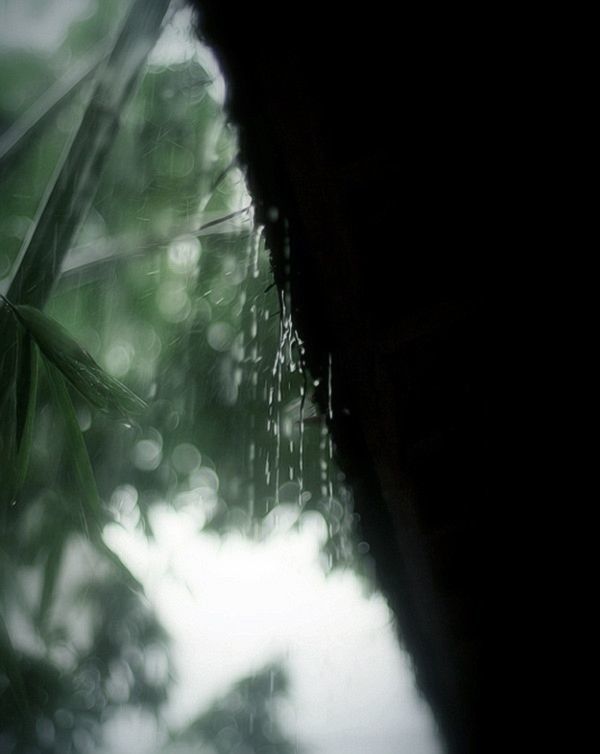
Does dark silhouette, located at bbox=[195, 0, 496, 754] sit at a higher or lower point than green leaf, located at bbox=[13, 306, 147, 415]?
lower

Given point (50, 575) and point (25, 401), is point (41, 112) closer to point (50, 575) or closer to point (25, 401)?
point (25, 401)

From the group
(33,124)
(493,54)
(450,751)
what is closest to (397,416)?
(493,54)

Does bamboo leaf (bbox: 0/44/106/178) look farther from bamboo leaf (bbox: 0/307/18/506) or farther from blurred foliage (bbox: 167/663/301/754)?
blurred foliage (bbox: 167/663/301/754)

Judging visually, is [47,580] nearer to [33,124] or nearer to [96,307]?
[96,307]

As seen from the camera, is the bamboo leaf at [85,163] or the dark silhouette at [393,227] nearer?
the dark silhouette at [393,227]

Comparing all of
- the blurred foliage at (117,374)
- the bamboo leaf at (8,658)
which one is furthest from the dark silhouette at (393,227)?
the bamboo leaf at (8,658)

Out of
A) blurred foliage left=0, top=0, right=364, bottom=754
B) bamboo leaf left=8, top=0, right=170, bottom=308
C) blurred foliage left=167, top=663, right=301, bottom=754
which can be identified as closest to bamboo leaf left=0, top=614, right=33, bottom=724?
blurred foliage left=0, top=0, right=364, bottom=754

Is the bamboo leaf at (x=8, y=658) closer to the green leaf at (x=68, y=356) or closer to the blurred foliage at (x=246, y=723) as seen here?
the green leaf at (x=68, y=356)

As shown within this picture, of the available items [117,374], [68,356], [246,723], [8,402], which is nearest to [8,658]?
[8,402]
